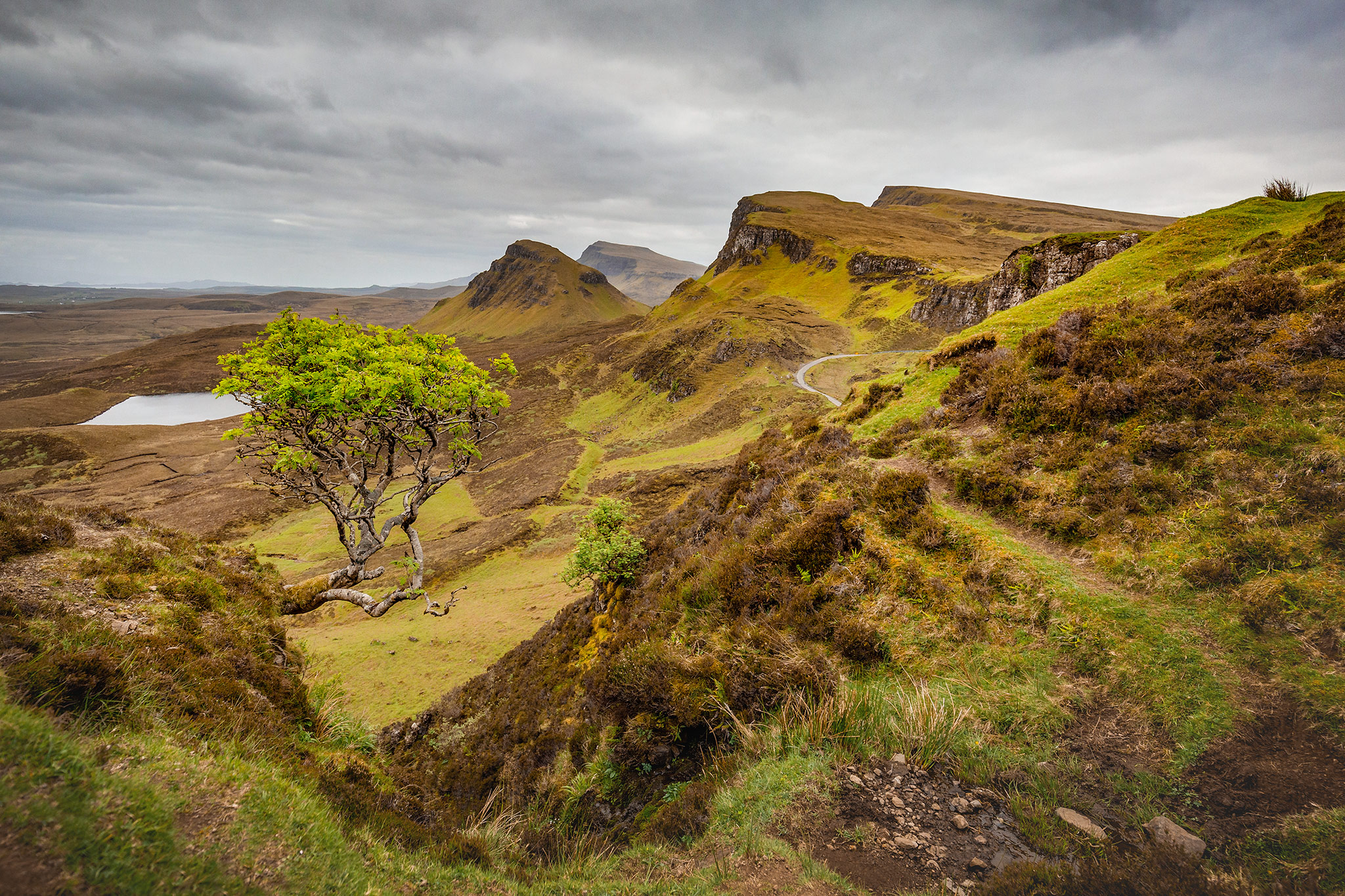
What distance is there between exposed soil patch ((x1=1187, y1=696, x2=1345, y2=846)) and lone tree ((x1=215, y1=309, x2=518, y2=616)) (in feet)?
31.5

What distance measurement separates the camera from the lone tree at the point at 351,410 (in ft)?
25.9

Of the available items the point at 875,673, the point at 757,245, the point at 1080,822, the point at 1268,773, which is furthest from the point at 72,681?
the point at 757,245

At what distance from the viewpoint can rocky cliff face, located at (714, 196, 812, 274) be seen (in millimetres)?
100000

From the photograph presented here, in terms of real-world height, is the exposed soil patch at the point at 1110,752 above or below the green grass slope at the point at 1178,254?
below

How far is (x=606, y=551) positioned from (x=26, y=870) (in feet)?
35.4

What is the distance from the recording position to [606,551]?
510 inches

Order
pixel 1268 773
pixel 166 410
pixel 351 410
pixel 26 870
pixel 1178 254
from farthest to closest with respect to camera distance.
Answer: pixel 166 410, pixel 1178 254, pixel 351 410, pixel 1268 773, pixel 26 870

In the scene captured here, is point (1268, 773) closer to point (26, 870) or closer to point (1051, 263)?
point (26, 870)

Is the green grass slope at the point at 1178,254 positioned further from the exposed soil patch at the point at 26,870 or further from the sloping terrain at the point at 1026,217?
the sloping terrain at the point at 1026,217

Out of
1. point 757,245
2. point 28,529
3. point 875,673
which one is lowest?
point 875,673

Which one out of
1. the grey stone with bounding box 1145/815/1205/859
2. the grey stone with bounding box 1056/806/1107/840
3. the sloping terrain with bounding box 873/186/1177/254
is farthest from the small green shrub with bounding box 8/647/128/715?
the sloping terrain with bounding box 873/186/1177/254

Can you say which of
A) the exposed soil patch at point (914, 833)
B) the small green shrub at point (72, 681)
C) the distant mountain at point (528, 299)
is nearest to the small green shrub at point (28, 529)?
the small green shrub at point (72, 681)

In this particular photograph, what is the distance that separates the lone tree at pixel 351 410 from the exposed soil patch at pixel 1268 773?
961 cm

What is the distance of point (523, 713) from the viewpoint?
431 inches
